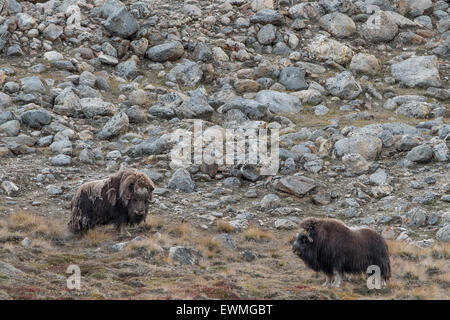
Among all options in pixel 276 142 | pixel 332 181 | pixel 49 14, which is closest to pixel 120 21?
pixel 49 14

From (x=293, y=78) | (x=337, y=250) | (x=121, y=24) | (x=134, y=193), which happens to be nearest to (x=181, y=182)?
(x=134, y=193)

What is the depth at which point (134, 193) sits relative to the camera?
40.0ft

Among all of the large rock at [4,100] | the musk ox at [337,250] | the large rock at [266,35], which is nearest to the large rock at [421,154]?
the musk ox at [337,250]

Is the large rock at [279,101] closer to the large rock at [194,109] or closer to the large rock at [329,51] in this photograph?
the large rock at [194,109]

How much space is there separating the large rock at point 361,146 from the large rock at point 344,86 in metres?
5.27

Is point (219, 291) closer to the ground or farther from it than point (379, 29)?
closer to the ground

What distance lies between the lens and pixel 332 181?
659 inches

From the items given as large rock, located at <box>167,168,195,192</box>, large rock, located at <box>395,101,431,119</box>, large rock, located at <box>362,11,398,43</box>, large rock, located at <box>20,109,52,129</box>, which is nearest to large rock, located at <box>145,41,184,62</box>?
large rock, located at <box>20,109,52,129</box>

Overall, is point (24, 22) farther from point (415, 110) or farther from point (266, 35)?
point (415, 110)

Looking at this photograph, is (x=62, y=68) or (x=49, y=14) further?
(x=49, y=14)

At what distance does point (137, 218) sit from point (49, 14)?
15.5 meters

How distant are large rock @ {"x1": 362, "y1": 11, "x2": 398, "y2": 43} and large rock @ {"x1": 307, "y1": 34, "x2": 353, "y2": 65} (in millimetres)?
1952

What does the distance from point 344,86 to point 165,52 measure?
7.15 meters

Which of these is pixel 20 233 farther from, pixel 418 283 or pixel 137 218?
pixel 418 283
